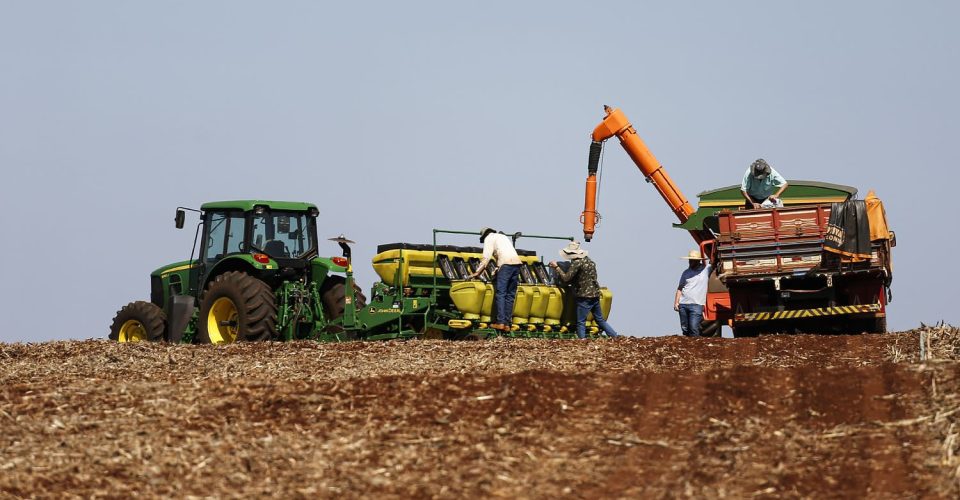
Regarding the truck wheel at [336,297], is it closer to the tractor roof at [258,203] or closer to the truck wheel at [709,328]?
the tractor roof at [258,203]

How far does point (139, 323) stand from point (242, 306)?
3235mm

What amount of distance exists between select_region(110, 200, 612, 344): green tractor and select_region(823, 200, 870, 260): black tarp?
169 inches

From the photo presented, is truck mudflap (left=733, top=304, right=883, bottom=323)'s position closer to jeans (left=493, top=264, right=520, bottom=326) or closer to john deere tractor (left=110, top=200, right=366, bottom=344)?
jeans (left=493, top=264, right=520, bottom=326)

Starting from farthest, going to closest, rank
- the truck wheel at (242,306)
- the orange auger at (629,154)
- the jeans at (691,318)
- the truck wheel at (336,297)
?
1. the orange auger at (629,154)
2. the jeans at (691,318)
3. the truck wheel at (336,297)
4. the truck wheel at (242,306)

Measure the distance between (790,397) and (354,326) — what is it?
31.4 ft

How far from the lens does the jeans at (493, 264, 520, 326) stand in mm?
18516

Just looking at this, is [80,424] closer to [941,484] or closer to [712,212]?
[941,484]

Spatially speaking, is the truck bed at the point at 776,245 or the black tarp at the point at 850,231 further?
the truck bed at the point at 776,245

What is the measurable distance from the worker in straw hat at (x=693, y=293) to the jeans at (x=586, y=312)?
1.07 meters

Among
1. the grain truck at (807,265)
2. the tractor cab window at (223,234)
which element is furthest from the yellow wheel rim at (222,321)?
the grain truck at (807,265)

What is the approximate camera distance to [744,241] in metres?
17.9

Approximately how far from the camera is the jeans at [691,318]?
19.1 m

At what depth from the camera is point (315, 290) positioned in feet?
61.2

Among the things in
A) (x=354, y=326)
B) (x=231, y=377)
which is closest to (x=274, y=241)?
(x=354, y=326)
